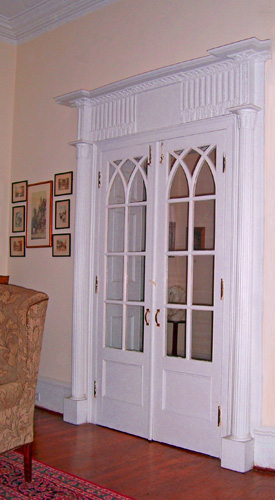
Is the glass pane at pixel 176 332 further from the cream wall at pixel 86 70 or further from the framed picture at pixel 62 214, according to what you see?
the framed picture at pixel 62 214

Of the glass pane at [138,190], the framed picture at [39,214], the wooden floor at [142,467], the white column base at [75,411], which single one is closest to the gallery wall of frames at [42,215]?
the framed picture at [39,214]

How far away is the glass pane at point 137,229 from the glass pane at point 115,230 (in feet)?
0.33

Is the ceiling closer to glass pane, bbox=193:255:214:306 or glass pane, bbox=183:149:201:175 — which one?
glass pane, bbox=183:149:201:175

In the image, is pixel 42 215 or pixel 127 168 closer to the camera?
pixel 127 168

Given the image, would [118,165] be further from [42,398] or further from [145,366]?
[42,398]

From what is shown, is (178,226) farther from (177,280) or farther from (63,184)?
(63,184)

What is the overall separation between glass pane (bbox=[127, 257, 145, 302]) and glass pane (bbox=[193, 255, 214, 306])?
54cm

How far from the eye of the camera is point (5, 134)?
18.9 ft

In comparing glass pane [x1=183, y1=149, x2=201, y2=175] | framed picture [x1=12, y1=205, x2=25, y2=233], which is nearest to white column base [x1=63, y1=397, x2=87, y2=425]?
framed picture [x1=12, y1=205, x2=25, y2=233]

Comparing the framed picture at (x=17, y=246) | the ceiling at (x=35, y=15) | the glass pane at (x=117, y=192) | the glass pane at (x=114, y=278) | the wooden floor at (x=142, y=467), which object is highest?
the ceiling at (x=35, y=15)

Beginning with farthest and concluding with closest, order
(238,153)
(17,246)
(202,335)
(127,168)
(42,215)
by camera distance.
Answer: (17,246) < (42,215) < (127,168) < (202,335) < (238,153)

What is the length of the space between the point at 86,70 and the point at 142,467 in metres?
3.29

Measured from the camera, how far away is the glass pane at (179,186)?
163 inches

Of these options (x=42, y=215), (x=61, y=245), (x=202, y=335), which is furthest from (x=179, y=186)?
(x=42, y=215)
